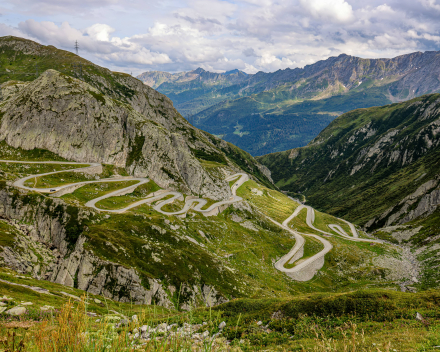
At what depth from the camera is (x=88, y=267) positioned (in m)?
54.2

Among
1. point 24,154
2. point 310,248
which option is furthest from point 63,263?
point 310,248

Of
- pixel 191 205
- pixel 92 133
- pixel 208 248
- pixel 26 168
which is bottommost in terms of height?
pixel 208 248

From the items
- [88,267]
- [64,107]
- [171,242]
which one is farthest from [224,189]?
[88,267]

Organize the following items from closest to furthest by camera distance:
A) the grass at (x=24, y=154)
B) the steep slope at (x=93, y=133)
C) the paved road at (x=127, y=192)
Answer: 1. the paved road at (x=127, y=192)
2. the grass at (x=24, y=154)
3. the steep slope at (x=93, y=133)

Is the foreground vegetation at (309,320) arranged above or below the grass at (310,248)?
above

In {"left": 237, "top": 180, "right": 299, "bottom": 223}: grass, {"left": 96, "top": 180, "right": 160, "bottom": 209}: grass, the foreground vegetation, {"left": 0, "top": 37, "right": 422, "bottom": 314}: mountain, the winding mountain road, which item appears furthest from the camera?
{"left": 237, "top": 180, "right": 299, "bottom": 223}: grass

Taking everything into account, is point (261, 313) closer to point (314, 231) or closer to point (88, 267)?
point (88, 267)

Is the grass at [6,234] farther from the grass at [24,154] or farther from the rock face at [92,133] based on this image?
the rock face at [92,133]

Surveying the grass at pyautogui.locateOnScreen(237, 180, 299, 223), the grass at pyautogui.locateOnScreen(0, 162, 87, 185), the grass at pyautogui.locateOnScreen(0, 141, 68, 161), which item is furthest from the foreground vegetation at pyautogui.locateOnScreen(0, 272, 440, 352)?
A: the grass at pyautogui.locateOnScreen(237, 180, 299, 223)

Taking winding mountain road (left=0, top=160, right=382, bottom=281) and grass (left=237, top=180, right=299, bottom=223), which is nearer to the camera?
winding mountain road (left=0, top=160, right=382, bottom=281)

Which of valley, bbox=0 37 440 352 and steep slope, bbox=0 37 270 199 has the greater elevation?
steep slope, bbox=0 37 270 199

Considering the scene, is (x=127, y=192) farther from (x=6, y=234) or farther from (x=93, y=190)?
(x=6, y=234)

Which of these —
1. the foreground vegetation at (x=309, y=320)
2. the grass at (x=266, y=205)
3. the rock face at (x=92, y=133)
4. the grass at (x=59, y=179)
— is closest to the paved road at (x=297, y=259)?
the grass at (x=266, y=205)

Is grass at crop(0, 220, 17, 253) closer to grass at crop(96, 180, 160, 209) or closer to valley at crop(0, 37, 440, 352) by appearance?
valley at crop(0, 37, 440, 352)
